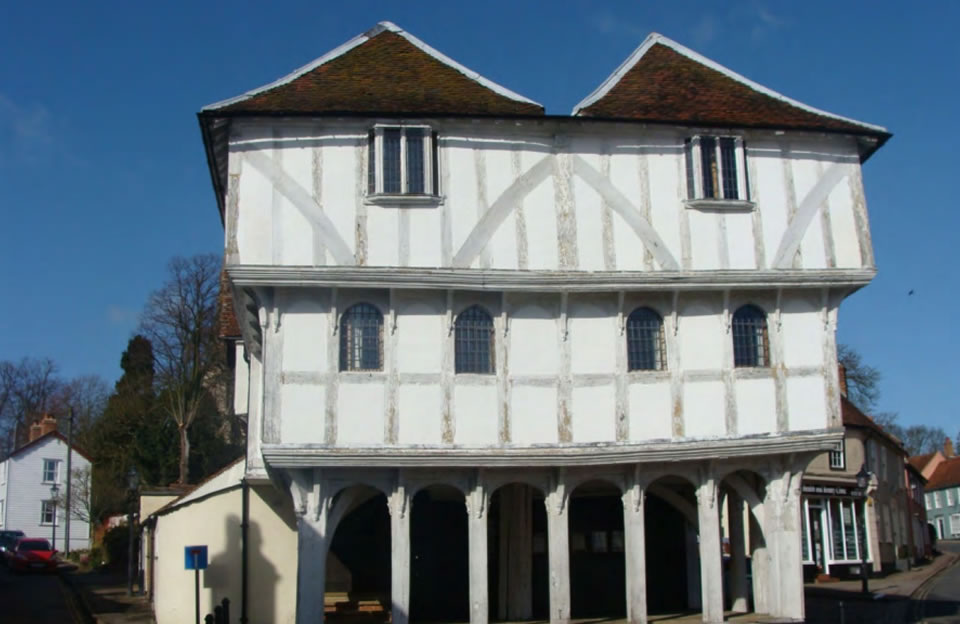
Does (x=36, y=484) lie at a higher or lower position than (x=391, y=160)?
lower

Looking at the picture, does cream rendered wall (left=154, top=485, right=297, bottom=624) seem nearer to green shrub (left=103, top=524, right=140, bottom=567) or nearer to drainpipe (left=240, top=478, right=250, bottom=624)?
drainpipe (left=240, top=478, right=250, bottom=624)

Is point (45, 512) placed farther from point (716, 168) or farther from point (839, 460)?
point (716, 168)

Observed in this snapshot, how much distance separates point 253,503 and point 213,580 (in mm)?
1840

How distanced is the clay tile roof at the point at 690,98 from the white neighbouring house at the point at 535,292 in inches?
4.1

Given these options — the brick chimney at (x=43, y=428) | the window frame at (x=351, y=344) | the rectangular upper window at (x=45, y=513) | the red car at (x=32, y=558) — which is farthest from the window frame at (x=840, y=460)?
the brick chimney at (x=43, y=428)

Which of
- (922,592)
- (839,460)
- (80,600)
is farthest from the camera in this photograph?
(839,460)

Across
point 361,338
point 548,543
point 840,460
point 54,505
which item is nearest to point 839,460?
point 840,460

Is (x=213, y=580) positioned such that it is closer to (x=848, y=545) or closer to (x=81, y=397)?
(x=848, y=545)

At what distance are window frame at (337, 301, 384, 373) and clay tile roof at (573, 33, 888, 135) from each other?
19.2 feet

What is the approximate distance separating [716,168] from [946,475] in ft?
230

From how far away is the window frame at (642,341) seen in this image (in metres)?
20.2

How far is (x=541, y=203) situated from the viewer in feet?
65.2

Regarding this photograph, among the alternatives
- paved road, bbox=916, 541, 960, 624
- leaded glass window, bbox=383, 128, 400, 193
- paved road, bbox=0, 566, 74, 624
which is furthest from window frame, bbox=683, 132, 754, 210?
paved road, bbox=0, 566, 74, 624

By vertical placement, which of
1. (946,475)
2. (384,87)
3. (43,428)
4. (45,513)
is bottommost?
(45,513)
